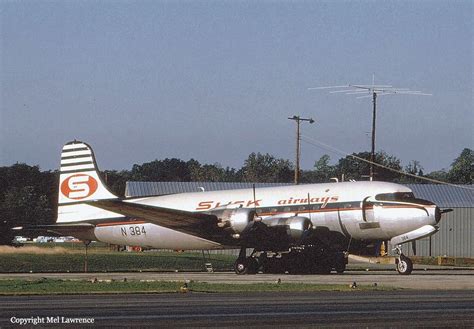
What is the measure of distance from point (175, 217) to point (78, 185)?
873 cm

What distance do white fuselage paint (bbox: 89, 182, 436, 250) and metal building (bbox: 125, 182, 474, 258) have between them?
30.9 meters

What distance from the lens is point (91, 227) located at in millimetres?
49531

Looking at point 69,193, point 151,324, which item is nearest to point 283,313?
point 151,324

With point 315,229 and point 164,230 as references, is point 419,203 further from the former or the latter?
point 164,230

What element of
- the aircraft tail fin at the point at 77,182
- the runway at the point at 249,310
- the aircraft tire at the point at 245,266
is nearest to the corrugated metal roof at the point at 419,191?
the aircraft tail fin at the point at 77,182

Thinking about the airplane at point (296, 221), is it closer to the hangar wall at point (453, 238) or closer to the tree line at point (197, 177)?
the hangar wall at point (453, 238)

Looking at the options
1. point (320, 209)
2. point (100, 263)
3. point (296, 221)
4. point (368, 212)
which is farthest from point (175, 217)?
point (100, 263)

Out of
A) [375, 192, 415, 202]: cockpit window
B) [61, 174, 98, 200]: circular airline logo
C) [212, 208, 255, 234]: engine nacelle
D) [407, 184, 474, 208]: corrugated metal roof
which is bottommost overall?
[212, 208, 255, 234]: engine nacelle

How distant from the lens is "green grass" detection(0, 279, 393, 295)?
93.9 ft

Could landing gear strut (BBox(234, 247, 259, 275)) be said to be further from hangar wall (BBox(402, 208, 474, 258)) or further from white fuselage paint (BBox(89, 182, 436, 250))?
hangar wall (BBox(402, 208, 474, 258))

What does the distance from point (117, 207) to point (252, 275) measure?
23.7 ft

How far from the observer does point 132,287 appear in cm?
3042

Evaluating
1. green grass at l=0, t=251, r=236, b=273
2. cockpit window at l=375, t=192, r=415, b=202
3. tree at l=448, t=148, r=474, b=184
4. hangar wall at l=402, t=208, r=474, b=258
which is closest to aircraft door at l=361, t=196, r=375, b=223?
cockpit window at l=375, t=192, r=415, b=202

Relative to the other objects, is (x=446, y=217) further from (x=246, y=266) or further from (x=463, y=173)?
(x=463, y=173)
